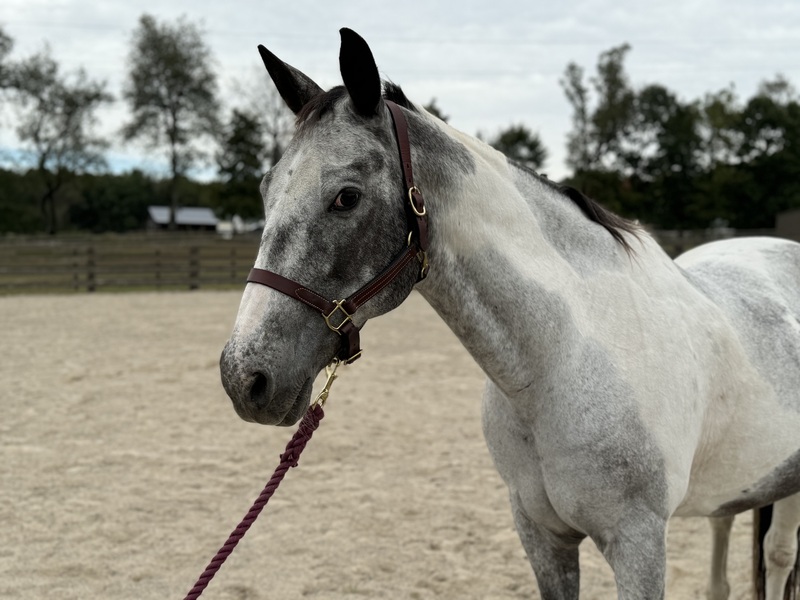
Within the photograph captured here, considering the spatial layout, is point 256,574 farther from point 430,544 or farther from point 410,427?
point 410,427

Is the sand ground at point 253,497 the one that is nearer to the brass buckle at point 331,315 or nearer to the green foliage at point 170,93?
the brass buckle at point 331,315

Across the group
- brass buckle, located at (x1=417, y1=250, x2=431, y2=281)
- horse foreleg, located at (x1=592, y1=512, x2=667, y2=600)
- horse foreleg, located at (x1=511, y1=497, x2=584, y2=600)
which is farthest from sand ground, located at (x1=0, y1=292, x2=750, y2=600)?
brass buckle, located at (x1=417, y1=250, x2=431, y2=281)

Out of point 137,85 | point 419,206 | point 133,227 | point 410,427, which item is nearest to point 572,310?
point 419,206

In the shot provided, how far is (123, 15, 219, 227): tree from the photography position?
31.3m

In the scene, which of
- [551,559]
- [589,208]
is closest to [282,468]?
[551,559]

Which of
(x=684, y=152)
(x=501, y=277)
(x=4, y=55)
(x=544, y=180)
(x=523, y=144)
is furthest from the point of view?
(x=523, y=144)

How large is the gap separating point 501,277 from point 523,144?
53910 mm

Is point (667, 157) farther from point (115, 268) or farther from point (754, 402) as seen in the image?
point (754, 402)

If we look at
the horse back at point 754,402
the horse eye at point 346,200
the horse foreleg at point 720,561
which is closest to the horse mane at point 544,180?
the horse eye at point 346,200

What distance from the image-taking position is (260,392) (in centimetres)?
158

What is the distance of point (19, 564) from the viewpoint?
361 centimetres

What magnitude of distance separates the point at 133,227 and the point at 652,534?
5549cm

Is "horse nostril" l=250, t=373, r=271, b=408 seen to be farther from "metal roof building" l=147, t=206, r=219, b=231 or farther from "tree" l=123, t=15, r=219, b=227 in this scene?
"metal roof building" l=147, t=206, r=219, b=231

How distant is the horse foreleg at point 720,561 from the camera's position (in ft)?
10.6
